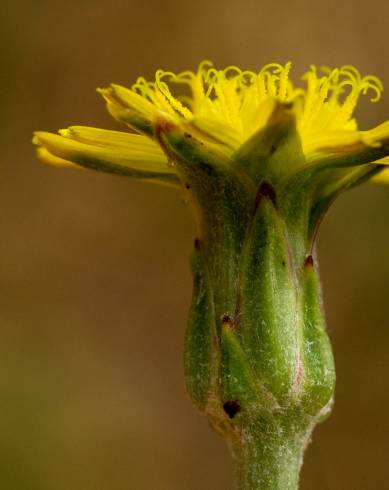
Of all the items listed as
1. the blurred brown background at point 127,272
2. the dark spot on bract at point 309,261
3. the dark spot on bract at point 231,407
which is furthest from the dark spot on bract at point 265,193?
the blurred brown background at point 127,272

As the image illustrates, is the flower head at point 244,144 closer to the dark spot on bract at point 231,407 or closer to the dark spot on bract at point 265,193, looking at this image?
the dark spot on bract at point 265,193

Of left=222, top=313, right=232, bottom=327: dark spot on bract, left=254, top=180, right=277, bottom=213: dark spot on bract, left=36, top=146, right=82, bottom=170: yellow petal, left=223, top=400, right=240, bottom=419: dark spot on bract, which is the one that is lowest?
left=223, top=400, right=240, bottom=419: dark spot on bract

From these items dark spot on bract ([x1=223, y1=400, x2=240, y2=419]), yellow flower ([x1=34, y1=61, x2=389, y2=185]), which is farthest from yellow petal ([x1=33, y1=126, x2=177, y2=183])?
dark spot on bract ([x1=223, y1=400, x2=240, y2=419])

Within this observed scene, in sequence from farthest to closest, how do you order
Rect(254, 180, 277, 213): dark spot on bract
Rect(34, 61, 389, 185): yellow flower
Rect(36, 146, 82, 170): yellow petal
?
1. Rect(36, 146, 82, 170): yellow petal
2. Rect(254, 180, 277, 213): dark spot on bract
3. Rect(34, 61, 389, 185): yellow flower

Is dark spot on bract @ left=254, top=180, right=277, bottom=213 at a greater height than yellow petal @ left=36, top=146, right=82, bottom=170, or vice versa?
yellow petal @ left=36, top=146, right=82, bottom=170

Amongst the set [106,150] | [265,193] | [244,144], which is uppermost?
[106,150]

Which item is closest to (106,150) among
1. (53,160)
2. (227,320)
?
(53,160)

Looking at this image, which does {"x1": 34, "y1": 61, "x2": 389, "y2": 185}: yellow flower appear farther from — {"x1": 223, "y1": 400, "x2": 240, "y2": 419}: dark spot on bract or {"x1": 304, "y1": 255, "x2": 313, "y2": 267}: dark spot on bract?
{"x1": 223, "y1": 400, "x2": 240, "y2": 419}: dark spot on bract

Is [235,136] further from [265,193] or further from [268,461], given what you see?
[268,461]
